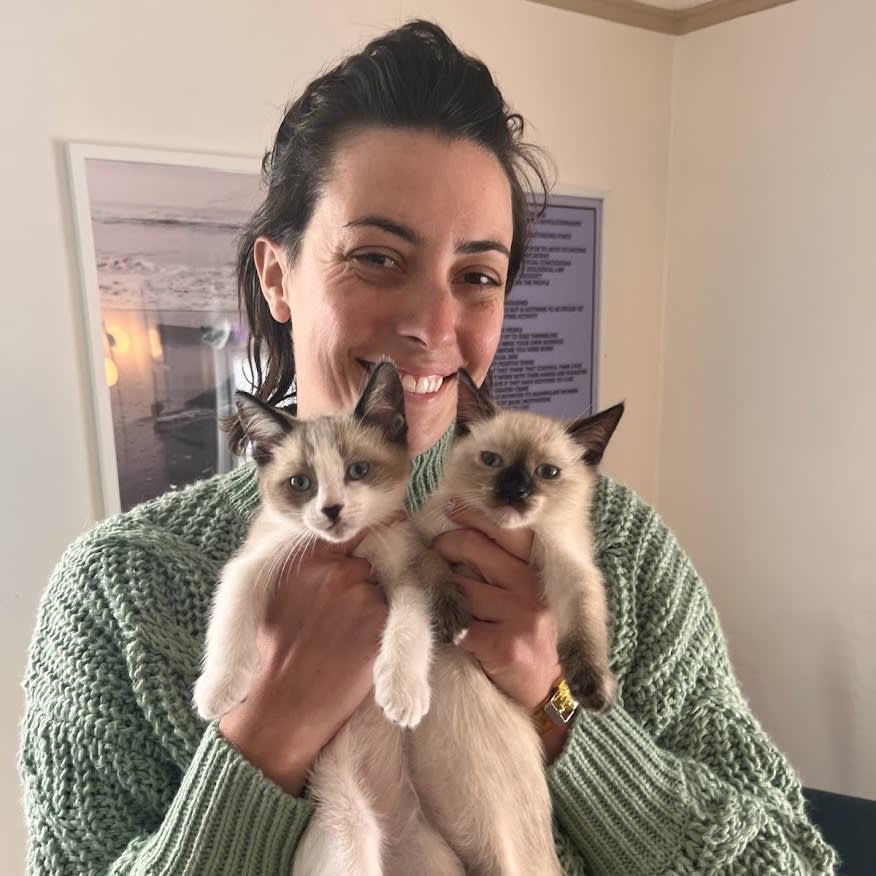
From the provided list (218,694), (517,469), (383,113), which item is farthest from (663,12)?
(218,694)

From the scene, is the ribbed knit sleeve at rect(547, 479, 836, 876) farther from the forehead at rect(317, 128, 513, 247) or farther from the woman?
the forehead at rect(317, 128, 513, 247)

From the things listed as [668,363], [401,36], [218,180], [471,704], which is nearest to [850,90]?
[668,363]

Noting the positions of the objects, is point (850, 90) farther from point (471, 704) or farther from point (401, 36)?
point (471, 704)

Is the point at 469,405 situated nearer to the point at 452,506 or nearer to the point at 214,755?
the point at 452,506

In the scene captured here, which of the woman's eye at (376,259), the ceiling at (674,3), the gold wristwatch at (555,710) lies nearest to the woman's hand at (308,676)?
the gold wristwatch at (555,710)

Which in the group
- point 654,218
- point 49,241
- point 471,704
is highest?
point 654,218

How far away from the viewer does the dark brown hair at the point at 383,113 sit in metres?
1.04

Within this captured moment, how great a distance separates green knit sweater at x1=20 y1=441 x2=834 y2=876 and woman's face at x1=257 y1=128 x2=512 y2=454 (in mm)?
350

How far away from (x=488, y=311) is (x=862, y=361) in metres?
1.33

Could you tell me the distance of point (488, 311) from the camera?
1.09 m

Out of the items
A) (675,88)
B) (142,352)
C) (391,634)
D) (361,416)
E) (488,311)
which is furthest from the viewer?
(675,88)

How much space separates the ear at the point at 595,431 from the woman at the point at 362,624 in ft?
0.61

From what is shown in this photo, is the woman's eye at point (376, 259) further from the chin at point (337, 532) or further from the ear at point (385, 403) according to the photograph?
the chin at point (337, 532)

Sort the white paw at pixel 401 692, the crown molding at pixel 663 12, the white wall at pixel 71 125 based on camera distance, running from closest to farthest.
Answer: the white paw at pixel 401 692
the white wall at pixel 71 125
the crown molding at pixel 663 12
